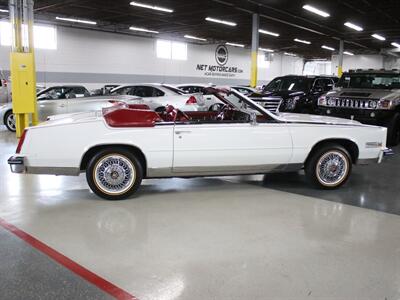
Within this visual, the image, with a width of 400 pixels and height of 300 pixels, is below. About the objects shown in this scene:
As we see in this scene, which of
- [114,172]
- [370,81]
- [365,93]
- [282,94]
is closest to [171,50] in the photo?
[282,94]

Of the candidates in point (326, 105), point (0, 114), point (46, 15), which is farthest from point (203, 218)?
point (46, 15)

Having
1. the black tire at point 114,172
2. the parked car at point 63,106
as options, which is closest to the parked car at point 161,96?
the parked car at point 63,106

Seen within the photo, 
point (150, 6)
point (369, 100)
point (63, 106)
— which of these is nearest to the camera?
point (369, 100)

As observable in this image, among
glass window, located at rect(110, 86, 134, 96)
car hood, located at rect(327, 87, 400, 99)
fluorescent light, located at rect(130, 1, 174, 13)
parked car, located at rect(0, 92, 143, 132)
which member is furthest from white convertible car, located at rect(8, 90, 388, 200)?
fluorescent light, located at rect(130, 1, 174, 13)

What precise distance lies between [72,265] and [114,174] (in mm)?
1798

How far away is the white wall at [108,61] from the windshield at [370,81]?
16.8 meters

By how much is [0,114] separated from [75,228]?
28.8 feet

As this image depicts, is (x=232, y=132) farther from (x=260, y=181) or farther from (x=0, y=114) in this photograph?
→ (x=0, y=114)

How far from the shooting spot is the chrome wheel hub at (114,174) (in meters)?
4.89

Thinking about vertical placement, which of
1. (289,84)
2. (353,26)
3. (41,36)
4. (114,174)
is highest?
(353,26)

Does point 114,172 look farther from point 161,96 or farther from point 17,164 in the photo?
point 161,96

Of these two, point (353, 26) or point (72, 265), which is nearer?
point (72, 265)

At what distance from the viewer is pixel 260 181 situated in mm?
6184

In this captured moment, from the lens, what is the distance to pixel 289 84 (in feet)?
42.8
